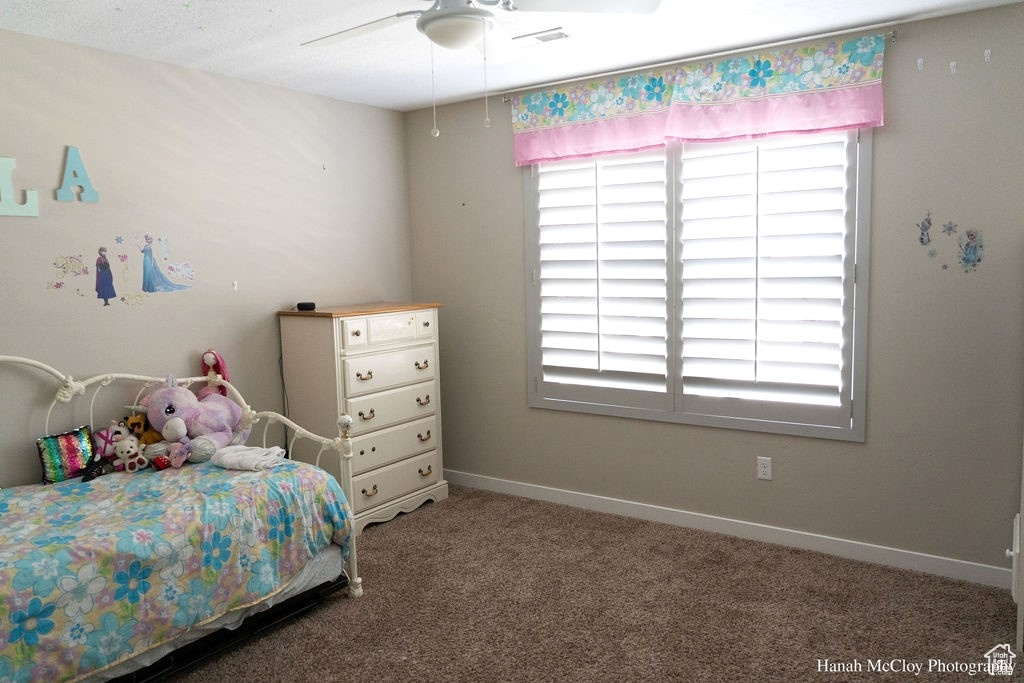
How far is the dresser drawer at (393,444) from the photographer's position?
11.9 ft

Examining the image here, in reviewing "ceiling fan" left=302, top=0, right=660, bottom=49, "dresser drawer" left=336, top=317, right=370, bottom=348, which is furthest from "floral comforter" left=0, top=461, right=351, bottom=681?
"ceiling fan" left=302, top=0, right=660, bottom=49

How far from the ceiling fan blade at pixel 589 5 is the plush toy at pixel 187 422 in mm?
2140

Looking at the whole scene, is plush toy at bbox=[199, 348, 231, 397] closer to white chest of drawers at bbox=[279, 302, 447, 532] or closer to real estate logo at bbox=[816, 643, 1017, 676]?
white chest of drawers at bbox=[279, 302, 447, 532]

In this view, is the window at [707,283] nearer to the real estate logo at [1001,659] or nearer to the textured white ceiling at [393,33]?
the textured white ceiling at [393,33]

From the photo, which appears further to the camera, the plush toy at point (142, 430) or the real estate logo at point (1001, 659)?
the plush toy at point (142, 430)

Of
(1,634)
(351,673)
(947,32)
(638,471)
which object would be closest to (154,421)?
(1,634)

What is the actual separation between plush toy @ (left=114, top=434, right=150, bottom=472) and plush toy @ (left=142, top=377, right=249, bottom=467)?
11 cm

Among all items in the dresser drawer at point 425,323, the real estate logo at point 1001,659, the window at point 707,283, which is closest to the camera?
the real estate logo at point 1001,659

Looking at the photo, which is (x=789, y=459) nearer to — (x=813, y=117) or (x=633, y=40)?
(x=813, y=117)

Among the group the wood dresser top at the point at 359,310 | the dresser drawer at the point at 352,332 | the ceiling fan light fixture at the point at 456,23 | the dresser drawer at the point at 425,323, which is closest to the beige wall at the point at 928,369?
the dresser drawer at the point at 425,323

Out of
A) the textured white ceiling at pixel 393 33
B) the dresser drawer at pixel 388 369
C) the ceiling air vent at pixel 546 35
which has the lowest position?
the dresser drawer at pixel 388 369

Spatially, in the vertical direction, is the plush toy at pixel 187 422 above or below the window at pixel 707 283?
below

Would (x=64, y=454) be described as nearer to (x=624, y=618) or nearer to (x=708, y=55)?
(x=624, y=618)

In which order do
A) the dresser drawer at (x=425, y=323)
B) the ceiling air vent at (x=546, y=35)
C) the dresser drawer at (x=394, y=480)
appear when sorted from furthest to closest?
the dresser drawer at (x=425, y=323) < the dresser drawer at (x=394, y=480) < the ceiling air vent at (x=546, y=35)
